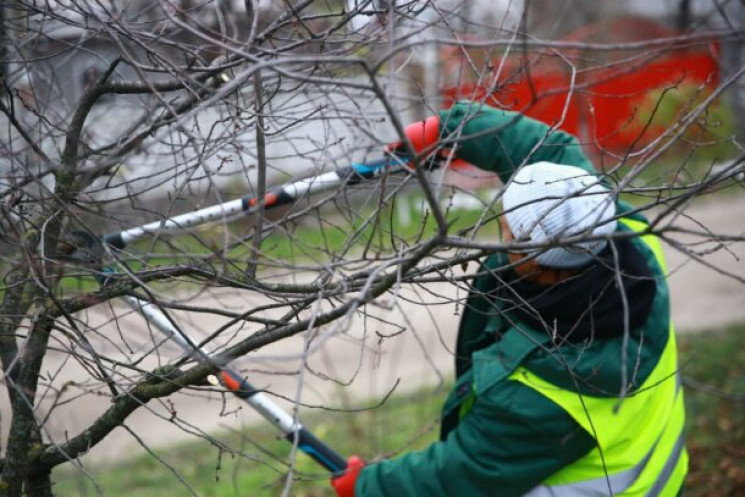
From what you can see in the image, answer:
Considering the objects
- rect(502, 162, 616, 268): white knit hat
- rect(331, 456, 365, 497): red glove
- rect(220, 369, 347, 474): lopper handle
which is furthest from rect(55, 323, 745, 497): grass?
rect(502, 162, 616, 268): white knit hat

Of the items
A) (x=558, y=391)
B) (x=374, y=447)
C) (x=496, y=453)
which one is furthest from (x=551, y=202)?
(x=374, y=447)

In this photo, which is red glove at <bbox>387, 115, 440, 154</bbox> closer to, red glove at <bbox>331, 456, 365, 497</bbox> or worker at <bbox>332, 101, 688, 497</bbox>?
worker at <bbox>332, 101, 688, 497</bbox>

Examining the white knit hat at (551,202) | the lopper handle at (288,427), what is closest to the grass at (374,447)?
the lopper handle at (288,427)

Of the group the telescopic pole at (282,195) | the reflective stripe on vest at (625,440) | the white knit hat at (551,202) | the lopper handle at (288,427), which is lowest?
the reflective stripe on vest at (625,440)

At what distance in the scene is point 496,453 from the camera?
2869 millimetres

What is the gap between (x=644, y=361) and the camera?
286 centimetres

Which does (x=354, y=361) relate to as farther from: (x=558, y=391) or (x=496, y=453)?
(x=558, y=391)

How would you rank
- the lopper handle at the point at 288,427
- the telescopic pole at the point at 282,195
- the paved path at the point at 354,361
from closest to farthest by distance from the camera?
the telescopic pole at the point at 282,195
the lopper handle at the point at 288,427
the paved path at the point at 354,361

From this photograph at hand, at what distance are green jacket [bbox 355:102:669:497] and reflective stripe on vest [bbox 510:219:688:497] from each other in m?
0.04

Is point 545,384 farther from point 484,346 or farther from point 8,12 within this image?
point 8,12

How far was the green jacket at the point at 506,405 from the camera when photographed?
9.10 ft

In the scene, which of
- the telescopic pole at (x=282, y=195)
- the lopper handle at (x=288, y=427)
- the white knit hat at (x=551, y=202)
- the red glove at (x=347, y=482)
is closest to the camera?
the white knit hat at (x=551, y=202)

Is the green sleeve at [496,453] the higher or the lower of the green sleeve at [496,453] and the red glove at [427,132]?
the lower

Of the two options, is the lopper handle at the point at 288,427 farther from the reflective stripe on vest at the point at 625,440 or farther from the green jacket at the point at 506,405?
the reflective stripe on vest at the point at 625,440
